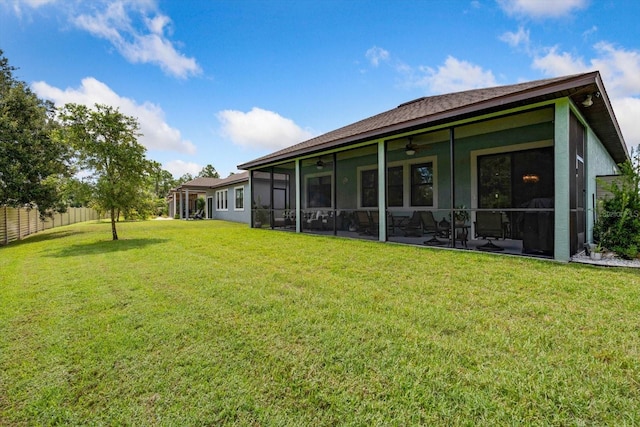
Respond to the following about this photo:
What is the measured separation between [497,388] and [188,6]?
42.4ft

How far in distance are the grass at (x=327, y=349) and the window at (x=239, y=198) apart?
15615 mm

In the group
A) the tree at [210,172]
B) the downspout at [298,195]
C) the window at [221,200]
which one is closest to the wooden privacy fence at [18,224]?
the downspout at [298,195]

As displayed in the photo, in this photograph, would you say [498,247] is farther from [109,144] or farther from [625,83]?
[625,83]

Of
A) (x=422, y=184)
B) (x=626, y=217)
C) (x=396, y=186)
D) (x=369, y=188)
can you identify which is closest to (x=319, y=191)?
(x=369, y=188)

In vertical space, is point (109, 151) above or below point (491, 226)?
above

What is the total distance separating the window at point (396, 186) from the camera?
11195mm

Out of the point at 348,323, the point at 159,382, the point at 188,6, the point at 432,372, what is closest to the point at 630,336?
the point at 432,372

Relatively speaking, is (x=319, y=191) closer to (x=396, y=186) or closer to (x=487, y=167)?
(x=396, y=186)

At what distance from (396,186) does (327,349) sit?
383 inches

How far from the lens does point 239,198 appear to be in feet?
68.0

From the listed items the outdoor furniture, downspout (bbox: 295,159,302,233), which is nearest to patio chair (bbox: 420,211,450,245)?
the outdoor furniture

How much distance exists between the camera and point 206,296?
3.80 meters

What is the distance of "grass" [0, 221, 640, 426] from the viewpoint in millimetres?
1750

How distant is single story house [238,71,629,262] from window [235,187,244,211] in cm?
670
